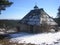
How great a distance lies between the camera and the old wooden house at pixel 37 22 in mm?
26722

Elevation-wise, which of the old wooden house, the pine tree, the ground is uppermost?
the pine tree

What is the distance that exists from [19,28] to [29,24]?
11.5 ft

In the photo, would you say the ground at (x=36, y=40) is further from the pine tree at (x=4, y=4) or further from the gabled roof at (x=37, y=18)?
the gabled roof at (x=37, y=18)

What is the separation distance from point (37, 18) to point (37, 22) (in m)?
1.14

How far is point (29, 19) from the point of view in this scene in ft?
95.3

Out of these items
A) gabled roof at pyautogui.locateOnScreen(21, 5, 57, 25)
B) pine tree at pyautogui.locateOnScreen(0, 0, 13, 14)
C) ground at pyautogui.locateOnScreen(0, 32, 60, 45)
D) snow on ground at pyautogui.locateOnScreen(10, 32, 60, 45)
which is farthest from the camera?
gabled roof at pyautogui.locateOnScreen(21, 5, 57, 25)

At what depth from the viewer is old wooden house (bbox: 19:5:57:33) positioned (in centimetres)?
2672

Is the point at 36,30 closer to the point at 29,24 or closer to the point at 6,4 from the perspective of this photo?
the point at 29,24

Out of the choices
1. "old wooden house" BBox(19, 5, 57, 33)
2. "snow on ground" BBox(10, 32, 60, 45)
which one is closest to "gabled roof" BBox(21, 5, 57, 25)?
"old wooden house" BBox(19, 5, 57, 33)

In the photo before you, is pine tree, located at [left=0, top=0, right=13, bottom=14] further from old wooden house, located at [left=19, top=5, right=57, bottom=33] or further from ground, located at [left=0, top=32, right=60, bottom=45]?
old wooden house, located at [left=19, top=5, right=57, bottom=33]

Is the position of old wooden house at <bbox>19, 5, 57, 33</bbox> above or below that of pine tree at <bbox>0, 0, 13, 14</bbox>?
below

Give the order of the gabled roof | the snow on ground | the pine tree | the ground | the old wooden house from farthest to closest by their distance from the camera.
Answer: the gabled roof, the old wooden house, the pine tree, the snow on ground, the ground

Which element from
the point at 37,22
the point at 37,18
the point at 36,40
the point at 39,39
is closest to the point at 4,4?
the point at 36,40

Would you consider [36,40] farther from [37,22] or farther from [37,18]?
[37,18]
